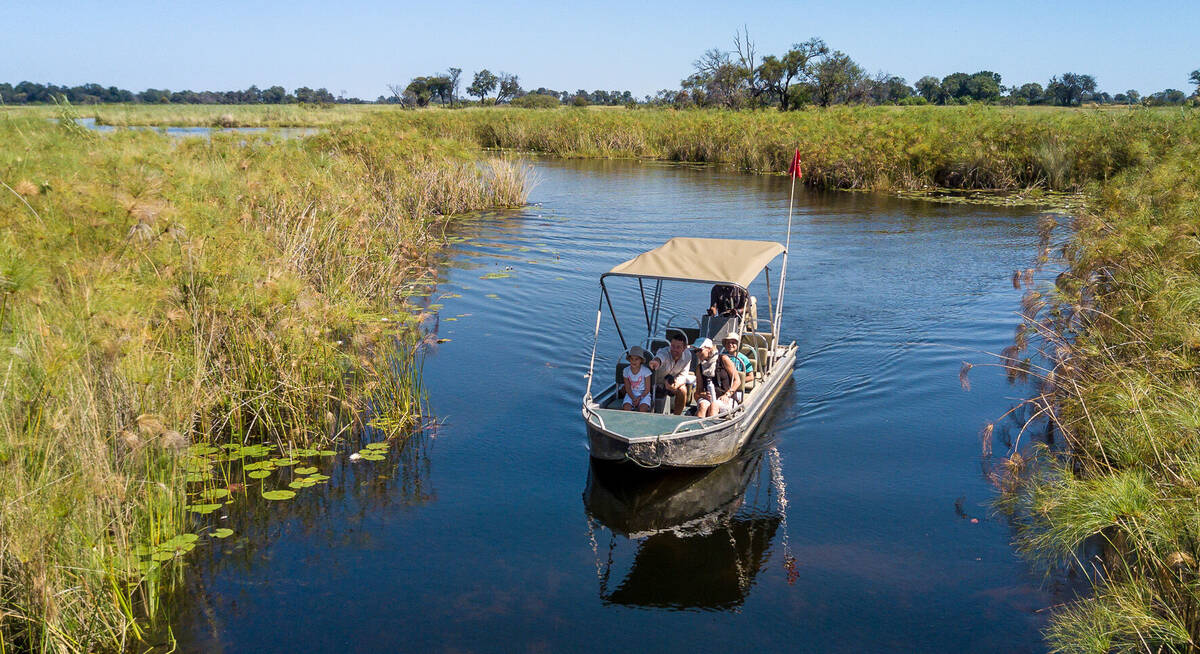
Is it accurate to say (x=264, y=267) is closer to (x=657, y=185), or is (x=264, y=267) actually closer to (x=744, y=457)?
(x=744, y=457)

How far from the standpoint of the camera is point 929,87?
101 m

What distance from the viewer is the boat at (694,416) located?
10.2 meters

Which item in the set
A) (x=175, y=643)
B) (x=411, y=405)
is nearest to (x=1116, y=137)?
(x=411, y=405)

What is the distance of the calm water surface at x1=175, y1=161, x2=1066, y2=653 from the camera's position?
7.87 m

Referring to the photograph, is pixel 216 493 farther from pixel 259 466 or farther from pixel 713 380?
pixel 713 380

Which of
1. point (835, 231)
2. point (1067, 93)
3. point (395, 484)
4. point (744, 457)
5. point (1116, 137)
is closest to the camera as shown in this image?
point (395, 484)

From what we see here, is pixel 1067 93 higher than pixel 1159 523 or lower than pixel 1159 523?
higher

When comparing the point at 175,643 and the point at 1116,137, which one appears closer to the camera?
the point at 175,643

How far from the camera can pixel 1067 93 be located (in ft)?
297

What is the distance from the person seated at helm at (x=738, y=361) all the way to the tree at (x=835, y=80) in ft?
192

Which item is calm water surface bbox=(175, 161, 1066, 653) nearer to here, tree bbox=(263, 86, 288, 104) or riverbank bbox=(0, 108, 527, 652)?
riverbank bbox=(0, 108, 527, 652)

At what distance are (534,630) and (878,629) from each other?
10.1 feet

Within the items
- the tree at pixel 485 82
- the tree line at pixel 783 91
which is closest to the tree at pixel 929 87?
the tree line at pixel 783 91

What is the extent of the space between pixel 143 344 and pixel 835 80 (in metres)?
64.9
